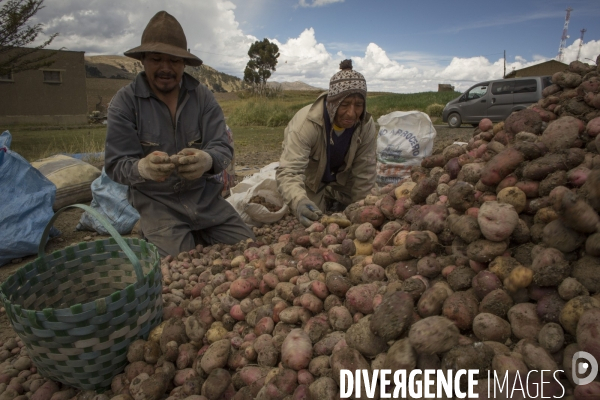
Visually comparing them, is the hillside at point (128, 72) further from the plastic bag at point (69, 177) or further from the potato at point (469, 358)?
the potato at point (469, 358)

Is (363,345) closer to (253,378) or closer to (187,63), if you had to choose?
(253,378)

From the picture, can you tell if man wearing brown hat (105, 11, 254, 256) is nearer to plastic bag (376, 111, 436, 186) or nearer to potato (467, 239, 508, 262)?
potato (467, 239, 508, 262)

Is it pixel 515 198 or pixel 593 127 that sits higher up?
pixel 593 127

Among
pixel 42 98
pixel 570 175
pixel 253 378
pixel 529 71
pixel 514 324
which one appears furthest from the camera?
pixel 529 71

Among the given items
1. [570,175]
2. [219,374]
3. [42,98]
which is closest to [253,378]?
[219,374]

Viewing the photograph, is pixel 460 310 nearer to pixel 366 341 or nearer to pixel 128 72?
pixel 366 341

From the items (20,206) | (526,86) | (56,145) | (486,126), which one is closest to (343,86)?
(486,126)

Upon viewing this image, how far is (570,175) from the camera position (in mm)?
1534

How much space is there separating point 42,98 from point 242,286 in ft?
69.4

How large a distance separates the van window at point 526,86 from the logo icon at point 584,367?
12.7 metres

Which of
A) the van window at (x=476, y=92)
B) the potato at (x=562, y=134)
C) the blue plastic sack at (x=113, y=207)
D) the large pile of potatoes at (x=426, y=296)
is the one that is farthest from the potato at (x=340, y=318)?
the van window at (x=476, y=92)

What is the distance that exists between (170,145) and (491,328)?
2.45m

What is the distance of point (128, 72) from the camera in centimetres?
4781

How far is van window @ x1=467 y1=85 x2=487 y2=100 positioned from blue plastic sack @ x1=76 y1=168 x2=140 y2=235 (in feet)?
40.5
